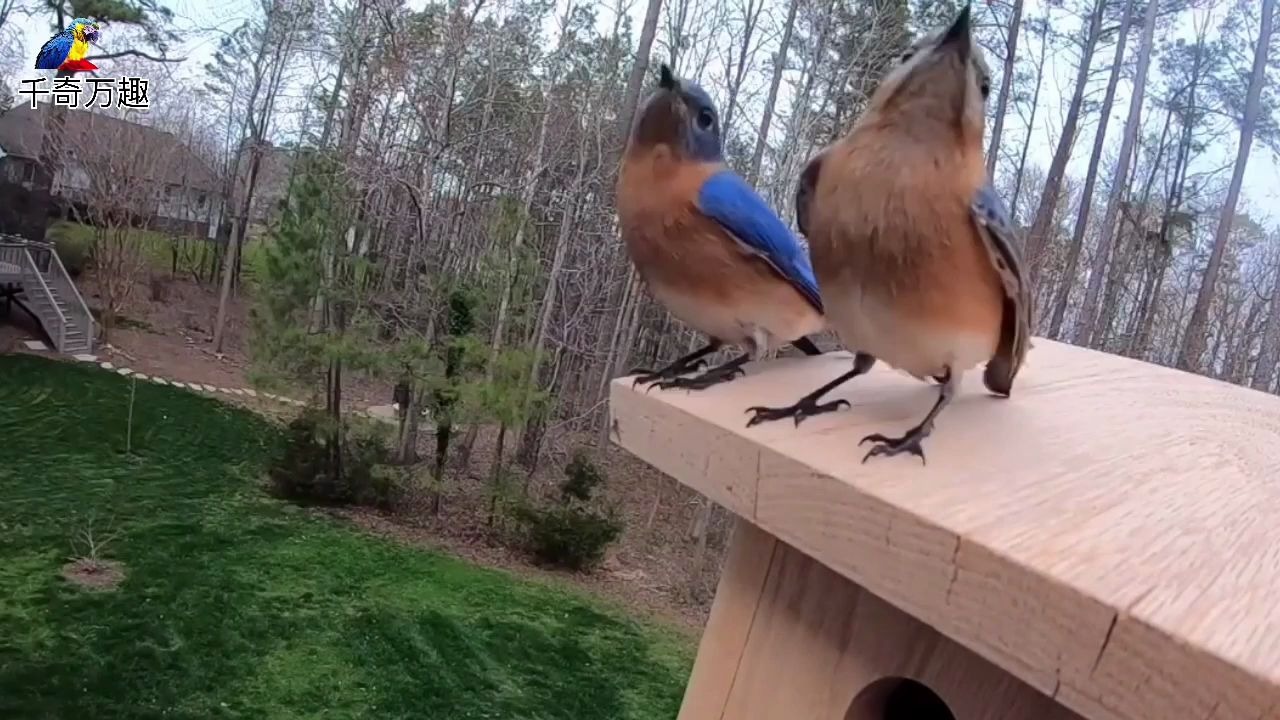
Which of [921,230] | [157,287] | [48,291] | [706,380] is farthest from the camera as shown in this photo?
[157,287]

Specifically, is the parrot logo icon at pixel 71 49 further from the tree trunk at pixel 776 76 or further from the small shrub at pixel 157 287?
the tree trunk at pixel 776 76

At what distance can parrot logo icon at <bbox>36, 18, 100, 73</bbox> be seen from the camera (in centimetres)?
646

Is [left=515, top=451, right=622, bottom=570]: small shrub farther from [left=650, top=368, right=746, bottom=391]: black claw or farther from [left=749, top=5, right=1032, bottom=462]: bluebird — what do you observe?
[left=749, top=5, right=1032, bottom=462]: bluebird

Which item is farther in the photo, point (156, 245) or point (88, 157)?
point (156, 245)

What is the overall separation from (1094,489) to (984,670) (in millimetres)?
126

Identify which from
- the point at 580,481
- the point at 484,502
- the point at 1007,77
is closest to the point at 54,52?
the point at 484,502

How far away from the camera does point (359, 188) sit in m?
5.89

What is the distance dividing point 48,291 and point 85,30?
1942 millimetres

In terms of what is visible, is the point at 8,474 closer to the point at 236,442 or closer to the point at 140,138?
the point at 236,442

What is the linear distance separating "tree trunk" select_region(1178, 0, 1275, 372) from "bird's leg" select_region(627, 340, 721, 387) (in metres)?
3.21

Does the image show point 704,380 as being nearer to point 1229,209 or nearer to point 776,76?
point 1229,209

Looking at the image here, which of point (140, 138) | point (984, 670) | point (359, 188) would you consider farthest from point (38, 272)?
point (984, 670)

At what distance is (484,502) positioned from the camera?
570 cm

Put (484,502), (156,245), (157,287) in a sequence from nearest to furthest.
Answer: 1. (484,502)
2. (156,245)
3. (157,287)
